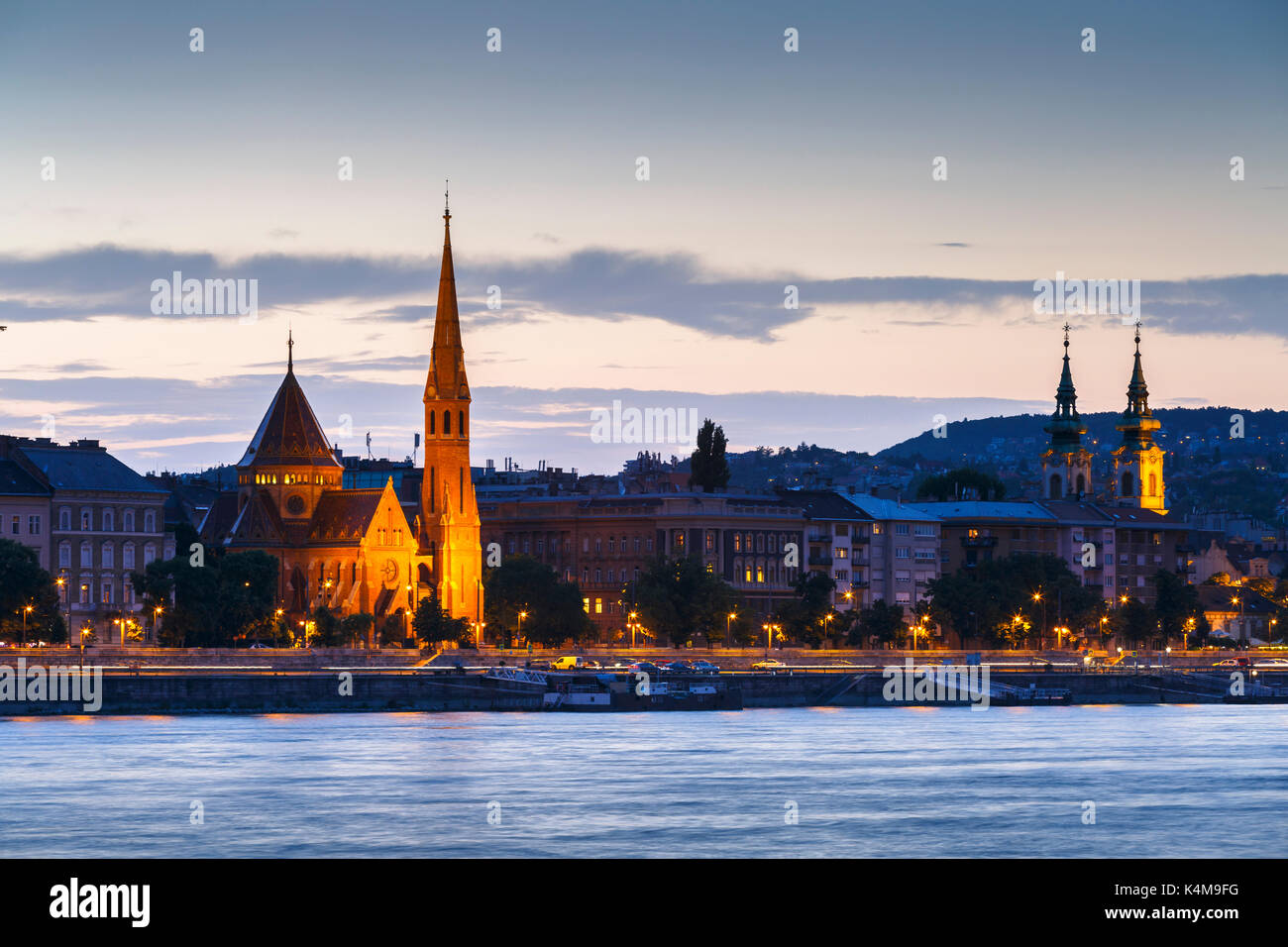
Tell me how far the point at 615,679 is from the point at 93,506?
2975cm

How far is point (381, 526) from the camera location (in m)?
132

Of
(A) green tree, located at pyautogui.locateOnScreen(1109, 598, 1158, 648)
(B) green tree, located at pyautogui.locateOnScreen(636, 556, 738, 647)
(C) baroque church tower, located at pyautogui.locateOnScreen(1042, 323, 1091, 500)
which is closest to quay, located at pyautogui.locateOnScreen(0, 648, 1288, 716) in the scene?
(B) green tree, located at pyautogui.locateOnScreen(636, 556, 738, 647)

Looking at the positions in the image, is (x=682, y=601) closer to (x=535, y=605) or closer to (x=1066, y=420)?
(x=535, y=605)

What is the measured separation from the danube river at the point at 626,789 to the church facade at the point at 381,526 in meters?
50.3

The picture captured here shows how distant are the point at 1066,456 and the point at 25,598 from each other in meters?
106

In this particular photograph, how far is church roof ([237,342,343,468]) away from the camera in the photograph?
5477 inches

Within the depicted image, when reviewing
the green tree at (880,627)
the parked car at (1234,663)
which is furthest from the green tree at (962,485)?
the parked car at (1234,663)

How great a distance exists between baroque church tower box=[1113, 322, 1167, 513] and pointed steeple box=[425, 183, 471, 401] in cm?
6787

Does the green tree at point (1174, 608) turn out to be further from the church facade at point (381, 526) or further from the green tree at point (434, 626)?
the green tree at point (434, 626)

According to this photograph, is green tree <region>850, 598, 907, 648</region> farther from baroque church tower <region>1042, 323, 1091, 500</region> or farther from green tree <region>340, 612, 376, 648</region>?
baroque church tower <region>1042, 323, 1091, 500</region>

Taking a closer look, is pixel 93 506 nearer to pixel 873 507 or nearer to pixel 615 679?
pixel 615 679

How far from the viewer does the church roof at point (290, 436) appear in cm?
13912
